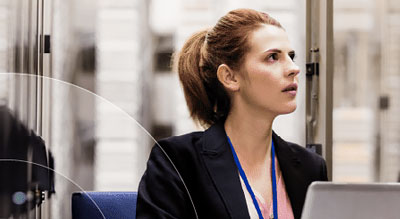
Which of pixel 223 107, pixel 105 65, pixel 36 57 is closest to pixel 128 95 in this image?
pixel 105 65

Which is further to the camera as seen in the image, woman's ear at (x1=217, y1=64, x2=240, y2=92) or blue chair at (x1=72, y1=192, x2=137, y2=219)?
woman's ear at (x1=217, y1=64, x2=240, y2=92)

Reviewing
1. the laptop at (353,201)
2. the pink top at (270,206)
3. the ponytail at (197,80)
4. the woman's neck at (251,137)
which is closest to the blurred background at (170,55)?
the ponytail at (197,80)

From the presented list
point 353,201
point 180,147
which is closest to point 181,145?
point 180,147

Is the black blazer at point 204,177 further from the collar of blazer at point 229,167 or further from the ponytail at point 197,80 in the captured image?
the ponytail at point 197,80

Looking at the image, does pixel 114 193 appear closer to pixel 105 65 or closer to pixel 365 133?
pixel 105 65

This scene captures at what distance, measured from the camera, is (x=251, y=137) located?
145 cm

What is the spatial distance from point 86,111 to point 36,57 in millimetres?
891

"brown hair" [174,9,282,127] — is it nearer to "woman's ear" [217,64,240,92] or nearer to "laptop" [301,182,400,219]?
"woman's ear" [217,64,240,92]

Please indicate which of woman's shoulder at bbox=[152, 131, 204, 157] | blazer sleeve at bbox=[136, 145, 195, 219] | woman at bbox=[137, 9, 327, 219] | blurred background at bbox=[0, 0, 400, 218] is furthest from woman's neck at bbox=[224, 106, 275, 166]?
blurred background at bbox=[0, 0, 400, 218]

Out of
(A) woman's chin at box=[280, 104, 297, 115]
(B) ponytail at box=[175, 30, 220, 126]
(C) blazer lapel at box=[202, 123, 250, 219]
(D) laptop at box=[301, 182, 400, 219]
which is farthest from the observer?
(B) ponytail at box=[175, 30, 220, 126]

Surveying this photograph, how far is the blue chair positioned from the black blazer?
77mm

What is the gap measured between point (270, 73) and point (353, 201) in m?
0.76

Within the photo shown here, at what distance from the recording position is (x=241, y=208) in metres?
1.30

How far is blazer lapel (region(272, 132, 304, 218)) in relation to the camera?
4.55ft
